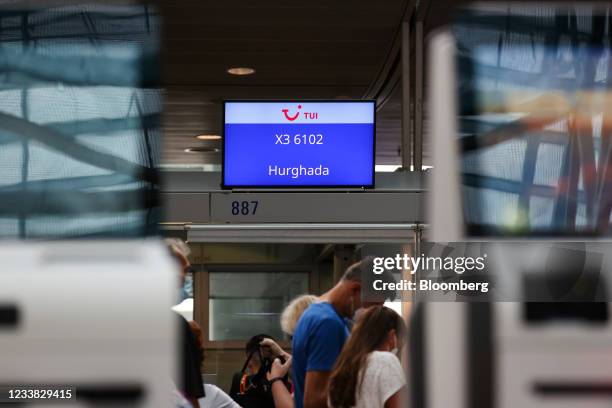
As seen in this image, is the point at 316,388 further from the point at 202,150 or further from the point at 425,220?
the point at 202,150

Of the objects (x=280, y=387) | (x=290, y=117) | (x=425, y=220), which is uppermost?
(x=290, y=117)

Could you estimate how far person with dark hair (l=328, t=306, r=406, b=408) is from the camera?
3396mm

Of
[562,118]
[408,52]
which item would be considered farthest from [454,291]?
[408,52]

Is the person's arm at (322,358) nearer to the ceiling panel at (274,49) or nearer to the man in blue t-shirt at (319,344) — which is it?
the man in blue t-shirt at (319,344)

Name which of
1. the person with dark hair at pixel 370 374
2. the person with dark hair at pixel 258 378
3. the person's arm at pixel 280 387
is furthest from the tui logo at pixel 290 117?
the person with dark hair at pixel 370 374

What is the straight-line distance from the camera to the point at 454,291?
1.83 metres

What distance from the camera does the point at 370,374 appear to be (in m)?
3.45

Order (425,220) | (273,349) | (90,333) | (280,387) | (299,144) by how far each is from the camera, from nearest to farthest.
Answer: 1. (90,333)
2. (425,220)
3. (280,387)
4. (273,349)
5. (299,144)

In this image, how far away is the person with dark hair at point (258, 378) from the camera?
211 inches

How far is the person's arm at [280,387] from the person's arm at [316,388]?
51.5 inches

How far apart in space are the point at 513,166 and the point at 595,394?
1.41ft

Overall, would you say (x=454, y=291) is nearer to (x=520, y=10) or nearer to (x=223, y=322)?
(x=520, y=10)

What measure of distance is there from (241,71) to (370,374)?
7620 millimetres

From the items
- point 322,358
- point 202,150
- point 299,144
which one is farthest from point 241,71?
point 322,358
